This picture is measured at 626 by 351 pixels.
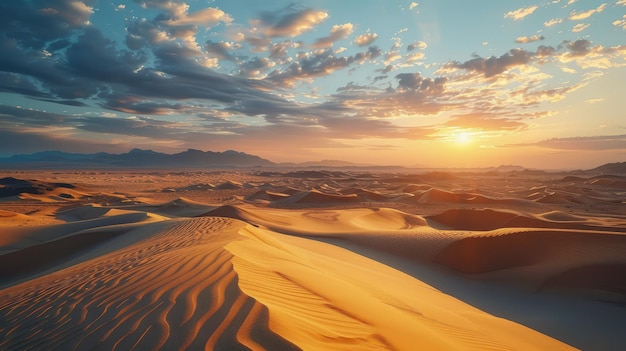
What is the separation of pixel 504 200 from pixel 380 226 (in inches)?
525

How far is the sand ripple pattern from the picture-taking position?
2656 mm

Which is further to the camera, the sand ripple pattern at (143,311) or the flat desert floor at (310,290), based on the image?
the flat desert floor at (310,290)

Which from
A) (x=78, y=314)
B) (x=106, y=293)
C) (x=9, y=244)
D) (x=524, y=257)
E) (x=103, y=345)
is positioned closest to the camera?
(x=103, y=345)

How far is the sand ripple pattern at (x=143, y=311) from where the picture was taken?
266cm

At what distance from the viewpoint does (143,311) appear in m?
3.22

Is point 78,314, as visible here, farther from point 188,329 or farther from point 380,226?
point 380,226

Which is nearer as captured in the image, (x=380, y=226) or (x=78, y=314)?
(x=78, y=314)

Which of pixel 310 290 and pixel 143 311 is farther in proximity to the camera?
pixel 310 290

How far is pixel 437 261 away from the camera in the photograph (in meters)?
10.1

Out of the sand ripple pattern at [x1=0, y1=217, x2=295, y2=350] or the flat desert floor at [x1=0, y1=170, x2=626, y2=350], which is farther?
the flat desert floor at [x1=0, y1=170, x2=626, y2=350]

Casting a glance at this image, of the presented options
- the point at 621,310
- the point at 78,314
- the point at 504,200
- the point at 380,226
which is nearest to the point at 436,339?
the point at 78,314

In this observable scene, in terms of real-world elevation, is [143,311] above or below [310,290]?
above

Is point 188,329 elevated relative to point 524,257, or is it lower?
elevated

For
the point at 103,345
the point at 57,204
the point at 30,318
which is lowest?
the point at 57,204
